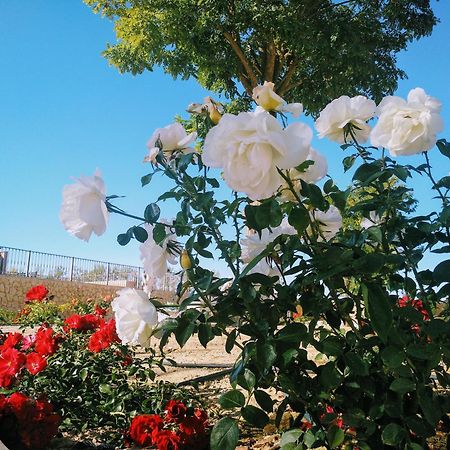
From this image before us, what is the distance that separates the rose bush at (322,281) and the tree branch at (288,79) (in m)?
9.65

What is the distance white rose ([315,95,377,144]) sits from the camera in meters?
1.60

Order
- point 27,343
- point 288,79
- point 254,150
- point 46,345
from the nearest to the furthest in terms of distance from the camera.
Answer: point 254,150 < point 46,345 < point 27,343 < point 288,79

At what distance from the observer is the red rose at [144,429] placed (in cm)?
223

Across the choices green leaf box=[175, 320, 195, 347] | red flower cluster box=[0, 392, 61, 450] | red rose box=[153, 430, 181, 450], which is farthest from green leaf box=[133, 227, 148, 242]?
red flower cluster box=[0, 392, 61, 450]

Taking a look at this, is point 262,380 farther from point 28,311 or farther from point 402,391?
point 28,311

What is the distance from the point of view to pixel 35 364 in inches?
106

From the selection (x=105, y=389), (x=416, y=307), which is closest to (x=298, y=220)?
(x=416, y=307)

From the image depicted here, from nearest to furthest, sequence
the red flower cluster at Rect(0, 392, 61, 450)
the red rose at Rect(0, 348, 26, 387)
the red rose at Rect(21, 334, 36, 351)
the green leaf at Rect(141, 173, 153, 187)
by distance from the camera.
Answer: the green leaf at Rect(141, 173, 153, 187) < the red flower cluster at Rect(0, 392, 61, 450) < the red rose at Rect(0, 348, 26, 387) < the red rose at Rect(21, 334, 36, 351)

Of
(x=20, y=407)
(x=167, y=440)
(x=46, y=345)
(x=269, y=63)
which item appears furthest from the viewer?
(x=269, y=63)

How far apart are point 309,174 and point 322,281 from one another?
11.6 inches

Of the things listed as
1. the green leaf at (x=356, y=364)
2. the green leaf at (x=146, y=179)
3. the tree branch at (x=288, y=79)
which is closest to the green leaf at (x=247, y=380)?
the green leaf at (x=356, y=364)

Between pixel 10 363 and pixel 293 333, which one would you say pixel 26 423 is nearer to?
pixel 10 363

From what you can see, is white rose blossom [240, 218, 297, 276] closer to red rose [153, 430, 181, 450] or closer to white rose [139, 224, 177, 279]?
white rose [139, 224, 177, 279]

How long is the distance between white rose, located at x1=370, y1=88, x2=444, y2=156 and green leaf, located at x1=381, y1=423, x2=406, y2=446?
2.37 feet
